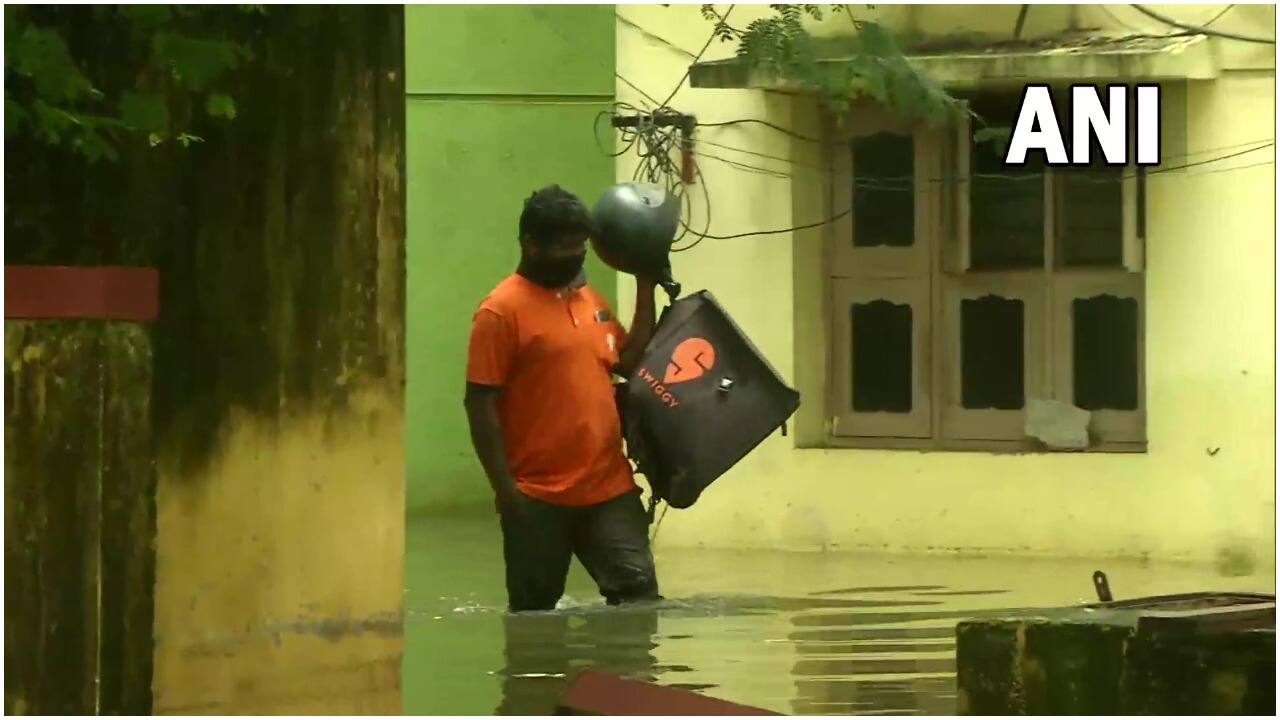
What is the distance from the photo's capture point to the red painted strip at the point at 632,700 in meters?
6.20

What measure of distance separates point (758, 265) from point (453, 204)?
→ 3.25 meters

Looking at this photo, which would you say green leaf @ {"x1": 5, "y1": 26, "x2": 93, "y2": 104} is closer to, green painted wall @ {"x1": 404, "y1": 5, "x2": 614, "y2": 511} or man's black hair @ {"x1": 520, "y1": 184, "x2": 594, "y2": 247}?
man's black hair @ {"x1": 520, "y1": 184, "x2": 594, "y2": 247}

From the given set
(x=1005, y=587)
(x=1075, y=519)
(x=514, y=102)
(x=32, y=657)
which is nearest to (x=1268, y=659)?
(x=32, y=657)

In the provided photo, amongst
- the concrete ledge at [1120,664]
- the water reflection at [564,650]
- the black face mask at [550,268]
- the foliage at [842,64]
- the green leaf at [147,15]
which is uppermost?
the foliage at [842,64]

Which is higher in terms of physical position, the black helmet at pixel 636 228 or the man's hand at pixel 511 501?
the black helmet at pixel 636 228

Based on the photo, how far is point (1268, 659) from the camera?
19.7 feet

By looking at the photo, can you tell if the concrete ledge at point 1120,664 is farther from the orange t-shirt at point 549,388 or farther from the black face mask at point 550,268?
the black face mask at point 550,268

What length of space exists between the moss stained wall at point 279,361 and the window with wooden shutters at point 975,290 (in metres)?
6.34

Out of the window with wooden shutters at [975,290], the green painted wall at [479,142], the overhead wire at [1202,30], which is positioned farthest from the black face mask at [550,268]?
the green painted wall at [479,142]

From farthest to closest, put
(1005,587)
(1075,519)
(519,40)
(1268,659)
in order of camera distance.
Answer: (519,40), (1075,519), (1005,587), (1268,659)

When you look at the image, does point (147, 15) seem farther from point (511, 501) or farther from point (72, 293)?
point (511, 501)

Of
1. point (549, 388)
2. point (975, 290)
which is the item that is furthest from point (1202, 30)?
point (549, 388)

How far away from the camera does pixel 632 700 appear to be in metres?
6.22

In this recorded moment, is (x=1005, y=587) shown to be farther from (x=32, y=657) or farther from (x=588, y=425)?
(x=32, y=657)
